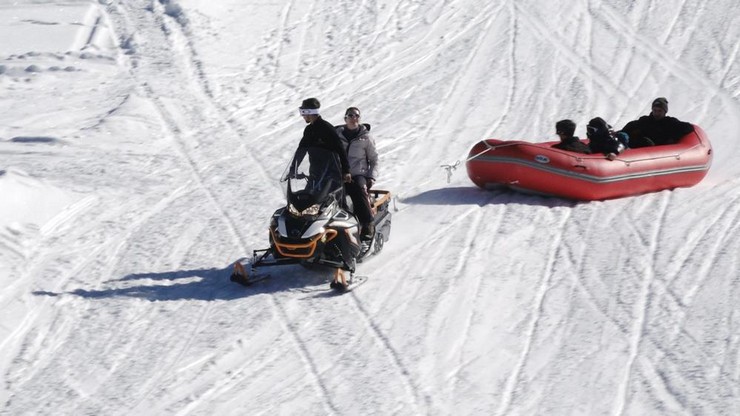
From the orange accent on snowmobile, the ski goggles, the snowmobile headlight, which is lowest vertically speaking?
the orange accent on snowmobile

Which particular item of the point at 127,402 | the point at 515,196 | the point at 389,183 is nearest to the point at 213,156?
the point at 389,183

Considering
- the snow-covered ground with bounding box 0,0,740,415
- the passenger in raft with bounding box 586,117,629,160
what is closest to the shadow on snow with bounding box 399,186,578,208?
the snow-covered ground with bounding box 0,0,740,415

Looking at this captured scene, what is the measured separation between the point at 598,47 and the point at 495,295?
9.72 meters

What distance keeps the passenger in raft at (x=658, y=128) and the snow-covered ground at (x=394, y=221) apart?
79 cm

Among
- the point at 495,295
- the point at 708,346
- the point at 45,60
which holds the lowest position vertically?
the point at 45,60

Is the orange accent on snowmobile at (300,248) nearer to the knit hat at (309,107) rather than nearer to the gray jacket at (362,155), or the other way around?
the gray jacket at (362,155)

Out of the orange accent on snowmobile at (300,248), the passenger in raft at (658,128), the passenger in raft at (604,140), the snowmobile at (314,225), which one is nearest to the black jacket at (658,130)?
the passenger in raft at (658,128)

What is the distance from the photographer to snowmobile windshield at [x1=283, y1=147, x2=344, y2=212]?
10.5 metres

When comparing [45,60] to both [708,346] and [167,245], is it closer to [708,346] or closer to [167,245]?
[167,245]

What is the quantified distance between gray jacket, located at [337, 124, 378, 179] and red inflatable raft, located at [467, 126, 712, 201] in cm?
214

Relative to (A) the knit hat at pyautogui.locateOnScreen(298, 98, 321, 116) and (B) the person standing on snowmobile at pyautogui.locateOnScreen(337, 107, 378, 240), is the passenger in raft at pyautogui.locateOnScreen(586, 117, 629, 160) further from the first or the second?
(A) the knit hat at pyautogui.locateOnScreen(298, 98, 321, 116)

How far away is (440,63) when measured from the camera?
18.2m

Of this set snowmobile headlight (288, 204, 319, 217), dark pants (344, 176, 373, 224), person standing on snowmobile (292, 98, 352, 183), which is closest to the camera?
snowmobile headlight (288, 204, 319, 217)

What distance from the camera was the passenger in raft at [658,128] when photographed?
13.4 meters
